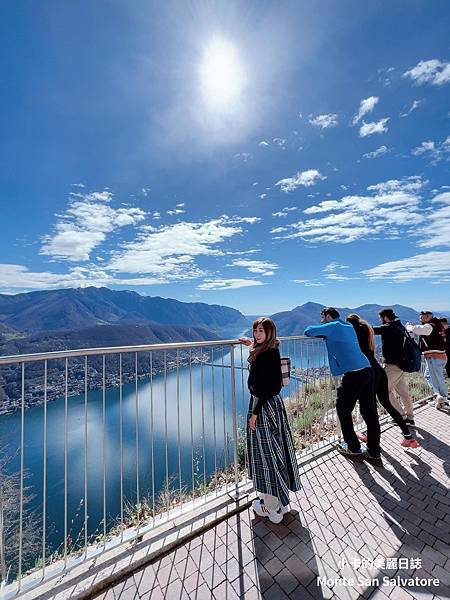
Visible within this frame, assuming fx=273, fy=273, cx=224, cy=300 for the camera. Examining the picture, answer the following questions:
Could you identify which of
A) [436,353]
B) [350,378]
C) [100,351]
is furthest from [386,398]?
[100,351]

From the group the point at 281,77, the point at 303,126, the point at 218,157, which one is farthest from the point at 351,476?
the point at 218,157

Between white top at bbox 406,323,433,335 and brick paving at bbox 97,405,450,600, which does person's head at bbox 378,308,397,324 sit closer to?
white top at bbox 406,323,433,335

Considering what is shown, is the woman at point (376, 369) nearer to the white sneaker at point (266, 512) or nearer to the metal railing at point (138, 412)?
the metal railing at point (138, 412)

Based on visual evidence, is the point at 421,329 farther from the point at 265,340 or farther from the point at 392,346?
the point at 265,340

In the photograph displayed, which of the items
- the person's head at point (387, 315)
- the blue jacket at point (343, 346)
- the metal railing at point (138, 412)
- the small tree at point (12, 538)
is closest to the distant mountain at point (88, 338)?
the small tree at point (12, 538)

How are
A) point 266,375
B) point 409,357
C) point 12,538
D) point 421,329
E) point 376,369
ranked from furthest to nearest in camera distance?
point 12,538, point 421,329, point 409,357, point 376,369, point 266,375

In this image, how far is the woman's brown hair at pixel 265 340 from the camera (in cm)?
215

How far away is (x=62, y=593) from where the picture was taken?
1.67m

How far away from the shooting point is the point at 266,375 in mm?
2111

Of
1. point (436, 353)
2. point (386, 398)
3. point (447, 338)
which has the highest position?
point (447, 338)

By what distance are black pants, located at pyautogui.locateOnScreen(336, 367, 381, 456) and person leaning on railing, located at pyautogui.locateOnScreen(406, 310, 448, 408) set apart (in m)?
2.52

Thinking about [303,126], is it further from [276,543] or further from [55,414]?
[55,414]

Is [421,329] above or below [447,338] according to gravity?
above

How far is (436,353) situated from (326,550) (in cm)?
437
